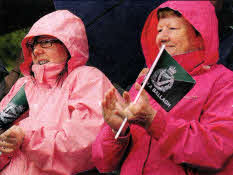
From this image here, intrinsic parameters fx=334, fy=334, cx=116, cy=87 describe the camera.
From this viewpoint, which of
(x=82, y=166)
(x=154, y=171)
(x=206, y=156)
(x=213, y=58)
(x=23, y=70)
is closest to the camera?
(x=206, y=156)

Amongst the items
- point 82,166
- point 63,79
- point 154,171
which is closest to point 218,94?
point 154,171

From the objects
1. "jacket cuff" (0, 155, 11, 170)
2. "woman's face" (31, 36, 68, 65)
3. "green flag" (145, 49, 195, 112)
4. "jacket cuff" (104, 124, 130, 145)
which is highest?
"green flag" (145, 49, 195, 112)

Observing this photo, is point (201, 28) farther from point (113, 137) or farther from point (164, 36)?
point (113, 137)

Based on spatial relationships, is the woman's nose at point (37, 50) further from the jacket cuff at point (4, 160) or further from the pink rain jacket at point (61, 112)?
the jacket cuff at point (4, 160)

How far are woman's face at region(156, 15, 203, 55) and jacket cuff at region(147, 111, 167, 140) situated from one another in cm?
62

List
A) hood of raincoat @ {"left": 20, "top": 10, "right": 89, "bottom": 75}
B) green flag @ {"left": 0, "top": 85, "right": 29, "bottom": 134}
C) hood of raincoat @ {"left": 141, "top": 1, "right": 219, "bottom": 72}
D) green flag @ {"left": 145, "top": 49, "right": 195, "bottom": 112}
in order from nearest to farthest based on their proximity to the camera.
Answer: green flag @ {"left": 145, "top": 49, "right": 195, "bottom": 112} < hood of raincoat @ {"left": 141, "top": 1, "right": 219, "bottom": 72} < green flag @ {"left": 0, "top": 85, "right": 29, "bottom": 134} < hood of raincoat @ {"left": 20, "top": 10, "right": 89, "bottom": 75}

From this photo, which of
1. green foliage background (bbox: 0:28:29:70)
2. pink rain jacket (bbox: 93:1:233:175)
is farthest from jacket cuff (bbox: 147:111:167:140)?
green foliage background (bbox: 0:28:29:70)

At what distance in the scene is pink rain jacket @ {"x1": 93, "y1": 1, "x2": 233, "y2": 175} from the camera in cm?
179

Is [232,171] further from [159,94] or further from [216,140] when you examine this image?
[159,94]

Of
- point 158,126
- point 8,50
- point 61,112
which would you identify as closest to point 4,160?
point 61,112

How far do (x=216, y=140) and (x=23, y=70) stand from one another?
2149 millimetres

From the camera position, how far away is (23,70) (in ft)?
10.9

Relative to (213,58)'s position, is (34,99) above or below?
below

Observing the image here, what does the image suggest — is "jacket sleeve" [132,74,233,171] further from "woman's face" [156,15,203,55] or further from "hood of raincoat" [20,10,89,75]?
"hood of raincoat" [20,10,89,75]
